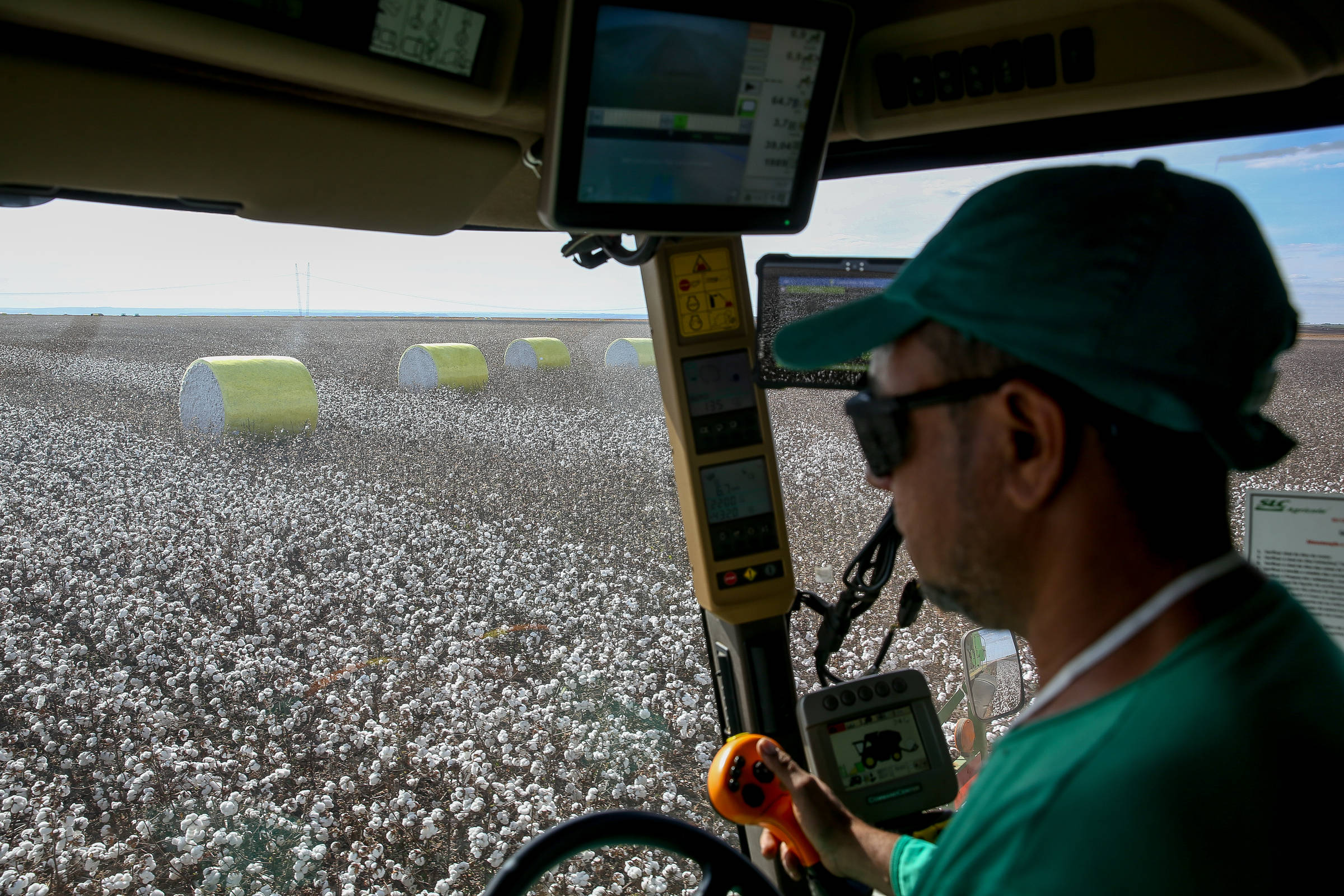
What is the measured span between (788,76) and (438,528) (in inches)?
115

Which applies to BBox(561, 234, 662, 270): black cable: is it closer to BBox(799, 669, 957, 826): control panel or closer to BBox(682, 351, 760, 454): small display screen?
BBox(682, 351, 760, 454): small display screen

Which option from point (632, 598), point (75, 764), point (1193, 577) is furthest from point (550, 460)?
point (1193, 577)

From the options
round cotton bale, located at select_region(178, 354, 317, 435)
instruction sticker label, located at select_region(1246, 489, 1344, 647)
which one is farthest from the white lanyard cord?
round cotton bale, located at select_region(178, 354, 317, 435)

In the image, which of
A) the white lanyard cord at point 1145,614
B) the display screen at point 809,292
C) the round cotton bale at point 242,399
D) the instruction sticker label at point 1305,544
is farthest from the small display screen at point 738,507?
the round cotton bale at point 242,399

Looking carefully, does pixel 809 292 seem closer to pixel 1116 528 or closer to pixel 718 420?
pixel 718 420

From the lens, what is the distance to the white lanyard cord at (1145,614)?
1.81ft

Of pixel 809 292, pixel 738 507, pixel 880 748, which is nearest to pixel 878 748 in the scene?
pixel 880 748

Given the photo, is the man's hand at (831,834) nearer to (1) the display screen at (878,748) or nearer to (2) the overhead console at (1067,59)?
(1) the display screen at (878,748)

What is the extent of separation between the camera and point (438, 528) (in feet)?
11.8

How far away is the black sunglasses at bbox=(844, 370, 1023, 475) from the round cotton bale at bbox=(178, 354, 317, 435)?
16.7ft

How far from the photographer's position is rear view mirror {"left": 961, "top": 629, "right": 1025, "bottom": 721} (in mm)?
1837

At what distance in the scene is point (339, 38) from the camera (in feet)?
2.91

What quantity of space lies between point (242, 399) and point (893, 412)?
5.41 meters

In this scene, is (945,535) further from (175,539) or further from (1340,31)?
(175,539)
